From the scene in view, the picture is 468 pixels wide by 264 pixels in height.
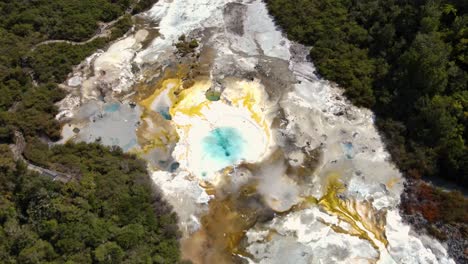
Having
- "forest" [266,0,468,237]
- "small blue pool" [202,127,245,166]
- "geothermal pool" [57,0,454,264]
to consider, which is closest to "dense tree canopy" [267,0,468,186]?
"forest" [266,0,468,237]

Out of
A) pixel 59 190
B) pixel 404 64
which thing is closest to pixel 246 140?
pixel 59 190

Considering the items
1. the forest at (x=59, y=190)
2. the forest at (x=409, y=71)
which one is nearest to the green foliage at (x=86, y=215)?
the forest at (x=59, y=190)

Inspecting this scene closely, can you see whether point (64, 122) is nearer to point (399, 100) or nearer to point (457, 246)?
point (399, 100)

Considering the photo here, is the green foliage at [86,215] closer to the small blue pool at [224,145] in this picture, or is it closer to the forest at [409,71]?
the small blue pool at [224,145]

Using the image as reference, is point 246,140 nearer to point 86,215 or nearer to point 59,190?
point 86,215

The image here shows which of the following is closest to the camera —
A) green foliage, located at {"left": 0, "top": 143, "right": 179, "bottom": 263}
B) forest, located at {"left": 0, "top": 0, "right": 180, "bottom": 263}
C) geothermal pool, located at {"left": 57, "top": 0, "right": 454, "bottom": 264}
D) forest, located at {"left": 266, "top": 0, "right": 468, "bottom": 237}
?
green foliage, located at {"left": 0, "top": 143, "right": 179, "bottom": 263}

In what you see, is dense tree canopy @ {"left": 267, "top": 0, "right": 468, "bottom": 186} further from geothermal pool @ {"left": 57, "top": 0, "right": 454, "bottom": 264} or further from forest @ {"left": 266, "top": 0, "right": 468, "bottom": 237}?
geothermal pool @ {"left": 57, "top": 0, "right": 454, "bottom": 264}
